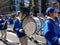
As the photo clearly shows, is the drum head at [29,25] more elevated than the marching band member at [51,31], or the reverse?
the marching band member at [51,31]

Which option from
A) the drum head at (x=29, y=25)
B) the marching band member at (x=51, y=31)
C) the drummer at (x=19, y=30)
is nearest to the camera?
the marching band member at (x=51, y=31)

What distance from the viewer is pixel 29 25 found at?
343 inches

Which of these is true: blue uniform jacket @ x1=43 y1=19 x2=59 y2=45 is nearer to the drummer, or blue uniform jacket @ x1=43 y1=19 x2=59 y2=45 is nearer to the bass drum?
the bass drum

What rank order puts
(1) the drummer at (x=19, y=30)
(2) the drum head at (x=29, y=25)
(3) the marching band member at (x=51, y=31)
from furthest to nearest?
(1) the drummer at (x=19, y=30)
(2) the drum head at (x=29, y=25)
(3) the marching band member at (x=51, y=31)

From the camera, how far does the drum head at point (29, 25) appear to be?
808 cm

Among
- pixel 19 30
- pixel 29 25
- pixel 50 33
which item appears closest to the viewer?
pixel 50 33

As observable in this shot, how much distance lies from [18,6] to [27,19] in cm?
2224

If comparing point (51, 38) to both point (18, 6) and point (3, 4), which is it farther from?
point (3, 4)

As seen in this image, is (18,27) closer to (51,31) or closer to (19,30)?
(19,30)

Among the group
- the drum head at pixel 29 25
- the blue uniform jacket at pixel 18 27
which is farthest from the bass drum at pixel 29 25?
the blue uniform jacket at pixel 18 27

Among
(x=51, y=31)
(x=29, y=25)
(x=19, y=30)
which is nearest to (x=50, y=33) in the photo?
(x=51, y=31)

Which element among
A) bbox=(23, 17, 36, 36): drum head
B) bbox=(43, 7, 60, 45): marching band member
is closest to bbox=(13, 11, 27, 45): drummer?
bbox=(23, 17, 36, 36): drum head

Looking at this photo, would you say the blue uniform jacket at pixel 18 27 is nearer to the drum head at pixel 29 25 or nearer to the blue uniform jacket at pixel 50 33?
the drum head at pixel 29 25

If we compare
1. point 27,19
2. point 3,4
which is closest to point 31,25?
point 27,19
